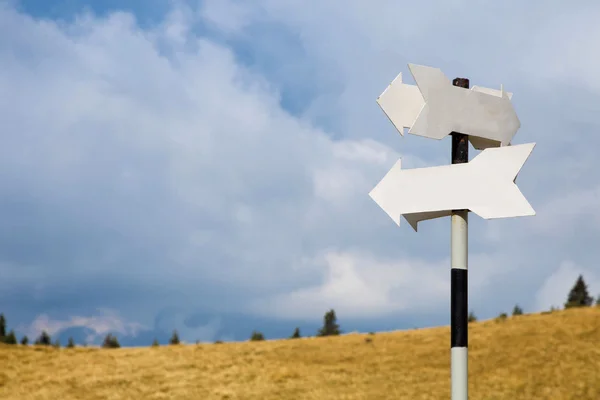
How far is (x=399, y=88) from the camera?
662 cm

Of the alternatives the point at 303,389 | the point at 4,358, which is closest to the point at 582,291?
the point at 303,389

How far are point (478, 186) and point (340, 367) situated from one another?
17.2 meters

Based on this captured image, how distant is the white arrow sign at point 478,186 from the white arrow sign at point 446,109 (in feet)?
0.93

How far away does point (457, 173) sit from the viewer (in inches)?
250

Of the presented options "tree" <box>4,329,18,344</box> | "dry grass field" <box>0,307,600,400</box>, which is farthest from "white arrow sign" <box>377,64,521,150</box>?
"tree" <box>4,329,18,344</box>

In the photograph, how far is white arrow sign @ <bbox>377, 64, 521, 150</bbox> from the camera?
6387 mm

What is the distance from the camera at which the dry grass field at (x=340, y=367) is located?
20.2 meters

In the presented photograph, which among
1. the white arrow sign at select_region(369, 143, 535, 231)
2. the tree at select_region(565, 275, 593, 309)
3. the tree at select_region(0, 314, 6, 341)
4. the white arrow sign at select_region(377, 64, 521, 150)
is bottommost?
the white arrow sign at select_region(369, 143, 535, 231)

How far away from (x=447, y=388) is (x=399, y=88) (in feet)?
48.1

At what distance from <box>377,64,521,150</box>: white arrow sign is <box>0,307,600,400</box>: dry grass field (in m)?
13.6

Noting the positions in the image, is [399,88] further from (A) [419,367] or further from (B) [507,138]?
(A) [419,367]

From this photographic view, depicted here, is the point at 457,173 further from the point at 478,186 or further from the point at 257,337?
the point at 257,337

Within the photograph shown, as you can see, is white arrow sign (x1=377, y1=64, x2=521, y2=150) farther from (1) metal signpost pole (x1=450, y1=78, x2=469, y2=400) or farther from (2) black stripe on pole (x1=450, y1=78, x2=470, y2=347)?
(2) black stripe on pole (x1=450, y1=78, x2=470, y2=347)

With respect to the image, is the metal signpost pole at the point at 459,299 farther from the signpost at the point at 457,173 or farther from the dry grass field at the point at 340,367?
the dry grass field at the point at 340,367
